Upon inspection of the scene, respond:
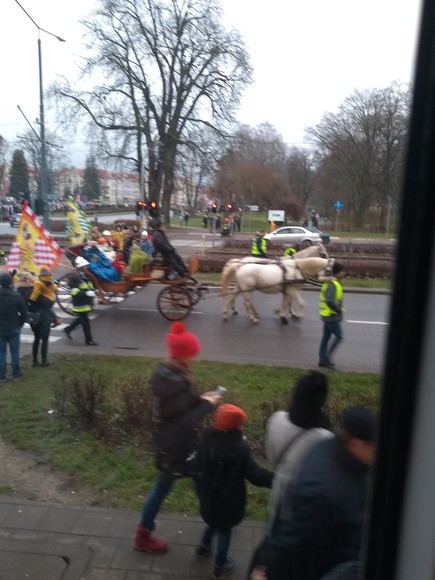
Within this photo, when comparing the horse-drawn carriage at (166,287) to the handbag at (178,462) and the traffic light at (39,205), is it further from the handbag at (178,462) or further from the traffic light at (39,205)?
the traffic light at (39,205)

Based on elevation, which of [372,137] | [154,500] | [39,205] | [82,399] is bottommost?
[82,399]

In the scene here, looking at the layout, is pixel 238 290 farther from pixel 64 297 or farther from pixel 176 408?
pixel 176 408

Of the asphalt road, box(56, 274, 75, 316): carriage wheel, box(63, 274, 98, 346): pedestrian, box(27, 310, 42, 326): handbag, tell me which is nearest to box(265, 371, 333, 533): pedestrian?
the asphalt road

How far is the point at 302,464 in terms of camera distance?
2.46 m

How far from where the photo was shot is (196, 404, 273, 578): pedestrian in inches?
139

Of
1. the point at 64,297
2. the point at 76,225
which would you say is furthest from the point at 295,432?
the point at 76,225

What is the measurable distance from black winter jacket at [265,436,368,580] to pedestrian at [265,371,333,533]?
0.26m

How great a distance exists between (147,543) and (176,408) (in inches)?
39.2

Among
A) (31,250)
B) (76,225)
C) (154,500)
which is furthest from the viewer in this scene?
(76,225)

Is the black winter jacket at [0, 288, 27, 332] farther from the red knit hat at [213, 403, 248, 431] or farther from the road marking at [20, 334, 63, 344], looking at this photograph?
the red knit hat at [213, 403, 248, 431]

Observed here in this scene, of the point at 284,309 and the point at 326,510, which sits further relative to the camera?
the point at 284,309

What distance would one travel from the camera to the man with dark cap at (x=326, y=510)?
2152 mm

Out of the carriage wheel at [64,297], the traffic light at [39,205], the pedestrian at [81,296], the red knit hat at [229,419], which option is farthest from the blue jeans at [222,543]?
the traffic light at [39,205]

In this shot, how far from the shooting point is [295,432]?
278 cm
